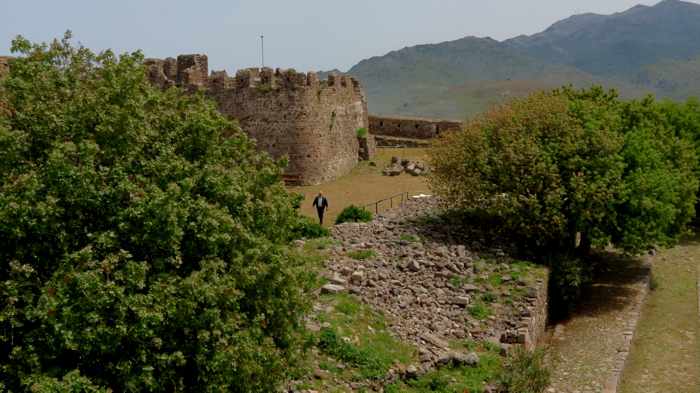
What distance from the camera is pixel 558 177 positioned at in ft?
75.3

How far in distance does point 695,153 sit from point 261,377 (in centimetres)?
2570

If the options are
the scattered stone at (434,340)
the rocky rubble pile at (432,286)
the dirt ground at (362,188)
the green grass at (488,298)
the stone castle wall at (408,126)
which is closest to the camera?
the scattered stone at (434,340)

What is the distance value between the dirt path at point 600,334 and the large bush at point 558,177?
1994mm

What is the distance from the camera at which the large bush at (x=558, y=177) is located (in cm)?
2278

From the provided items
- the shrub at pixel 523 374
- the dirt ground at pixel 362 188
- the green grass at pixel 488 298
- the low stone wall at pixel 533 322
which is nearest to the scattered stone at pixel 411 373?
the shrub at pixel 523 374

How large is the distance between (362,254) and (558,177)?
6.81 meters

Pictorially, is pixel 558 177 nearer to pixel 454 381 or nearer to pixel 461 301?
pixel 461 301

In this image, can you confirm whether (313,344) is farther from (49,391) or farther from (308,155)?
(308,155)

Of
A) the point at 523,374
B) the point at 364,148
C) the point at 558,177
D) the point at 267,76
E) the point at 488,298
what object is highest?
the point at 267,76

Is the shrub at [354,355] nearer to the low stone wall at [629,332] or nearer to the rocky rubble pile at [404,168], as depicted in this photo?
the low stone wall at [629,332]

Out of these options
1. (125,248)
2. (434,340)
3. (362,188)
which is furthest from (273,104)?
(125,248)

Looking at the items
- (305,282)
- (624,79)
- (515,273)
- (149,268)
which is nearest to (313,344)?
(305,282)

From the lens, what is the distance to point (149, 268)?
10867mm

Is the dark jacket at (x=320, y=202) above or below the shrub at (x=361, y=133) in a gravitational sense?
below
